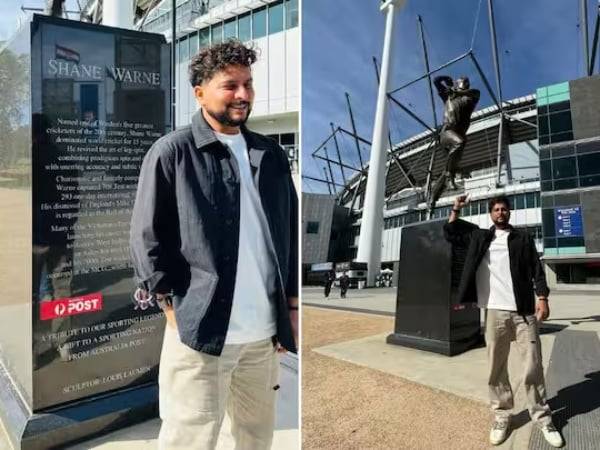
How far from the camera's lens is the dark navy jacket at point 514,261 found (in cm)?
162

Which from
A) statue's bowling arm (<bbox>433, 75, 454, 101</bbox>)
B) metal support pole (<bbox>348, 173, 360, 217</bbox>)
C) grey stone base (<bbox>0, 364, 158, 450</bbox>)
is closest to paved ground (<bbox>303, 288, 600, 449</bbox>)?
metal support pole (<bbox>348, 173, 360, 217</bbox>)

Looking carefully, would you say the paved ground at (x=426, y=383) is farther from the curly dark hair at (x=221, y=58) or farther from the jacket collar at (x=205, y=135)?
the curly dark hair at (x=221, y=58)

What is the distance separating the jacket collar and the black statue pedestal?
0.57m

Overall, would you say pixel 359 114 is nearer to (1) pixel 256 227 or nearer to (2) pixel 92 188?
(1) pixel 256 227

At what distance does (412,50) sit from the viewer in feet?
5.69

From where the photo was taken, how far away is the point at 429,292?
1.80 metres

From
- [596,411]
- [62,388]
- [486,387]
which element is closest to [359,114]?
[486,387]

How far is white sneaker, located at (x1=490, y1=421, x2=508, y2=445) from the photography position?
1.84 meters

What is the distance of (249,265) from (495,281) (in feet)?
2.68

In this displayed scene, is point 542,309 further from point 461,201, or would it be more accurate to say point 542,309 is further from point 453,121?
point 453,121

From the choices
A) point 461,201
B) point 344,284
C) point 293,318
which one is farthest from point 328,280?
point 461,201

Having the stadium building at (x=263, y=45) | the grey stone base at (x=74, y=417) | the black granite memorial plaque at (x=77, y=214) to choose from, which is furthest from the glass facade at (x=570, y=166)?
the grey stone base at (x=74, y=417)

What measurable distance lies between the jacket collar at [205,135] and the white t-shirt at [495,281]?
80cm

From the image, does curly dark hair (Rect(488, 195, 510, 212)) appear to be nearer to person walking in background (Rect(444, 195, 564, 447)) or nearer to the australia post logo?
person walking in background (Rect(444, 195, 564, 447))
